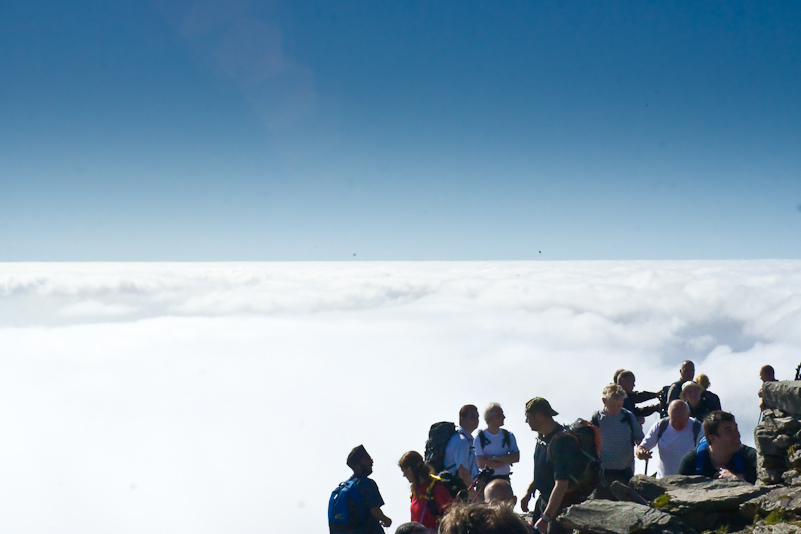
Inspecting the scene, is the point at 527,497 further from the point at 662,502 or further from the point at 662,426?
the point at 662,426

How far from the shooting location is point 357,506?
18.9 feet

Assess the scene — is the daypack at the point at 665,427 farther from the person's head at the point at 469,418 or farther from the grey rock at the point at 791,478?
the person's head at the point at 469,418

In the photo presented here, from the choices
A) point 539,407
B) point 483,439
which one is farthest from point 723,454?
point 483,439

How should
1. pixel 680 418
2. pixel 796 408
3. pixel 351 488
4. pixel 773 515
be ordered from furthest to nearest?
pixel 680 418, pixel 351 488, pixel 796 408, pixel 773 515

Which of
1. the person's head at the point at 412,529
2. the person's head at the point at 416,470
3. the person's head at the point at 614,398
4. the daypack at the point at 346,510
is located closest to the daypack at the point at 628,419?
the person's head at the point at 614,398

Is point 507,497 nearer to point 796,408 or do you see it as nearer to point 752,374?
point 796,408

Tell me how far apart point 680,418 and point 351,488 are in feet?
15.5

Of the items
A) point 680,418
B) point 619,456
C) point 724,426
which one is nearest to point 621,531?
point 724,426

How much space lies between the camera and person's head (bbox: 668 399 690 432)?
6.73 m

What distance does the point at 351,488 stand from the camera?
5.81 meters

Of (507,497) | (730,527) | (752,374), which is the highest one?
(507,497)

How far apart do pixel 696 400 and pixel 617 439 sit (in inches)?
84.1

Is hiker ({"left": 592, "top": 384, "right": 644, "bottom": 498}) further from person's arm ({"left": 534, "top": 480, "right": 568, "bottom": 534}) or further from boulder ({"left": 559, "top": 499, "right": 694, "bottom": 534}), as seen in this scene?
person's arm ({"left": 534, "top": 480, "right": 568, "bottom": 534})

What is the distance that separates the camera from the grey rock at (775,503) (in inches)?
→ 166
